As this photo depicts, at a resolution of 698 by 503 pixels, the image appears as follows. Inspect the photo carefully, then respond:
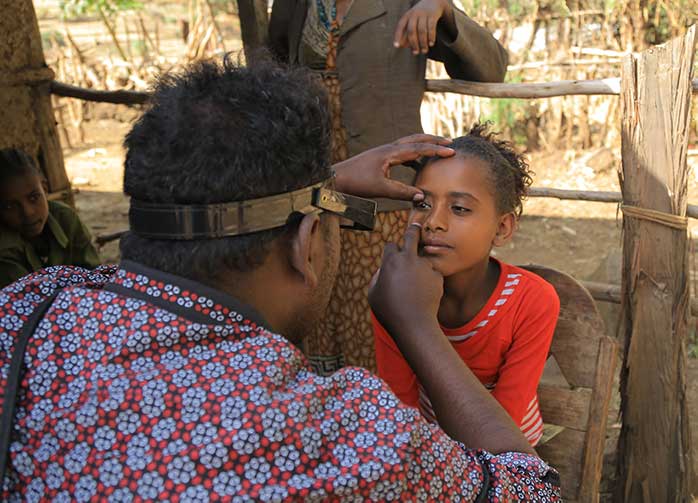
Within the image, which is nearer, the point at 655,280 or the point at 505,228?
the point at 505,228

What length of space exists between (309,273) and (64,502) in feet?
1.70

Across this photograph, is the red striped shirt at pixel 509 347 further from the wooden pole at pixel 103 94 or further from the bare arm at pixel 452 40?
the wooden pole at pixel 103 94

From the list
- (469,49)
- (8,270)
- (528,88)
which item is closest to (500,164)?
(469,49)

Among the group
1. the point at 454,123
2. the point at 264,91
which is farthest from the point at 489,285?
the point at 454,123

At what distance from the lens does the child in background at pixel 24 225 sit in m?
3.43

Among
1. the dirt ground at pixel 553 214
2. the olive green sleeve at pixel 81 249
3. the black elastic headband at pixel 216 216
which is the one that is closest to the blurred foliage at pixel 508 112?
the dirt ground at pixel 553 214

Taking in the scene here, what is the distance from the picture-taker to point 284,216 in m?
1.20

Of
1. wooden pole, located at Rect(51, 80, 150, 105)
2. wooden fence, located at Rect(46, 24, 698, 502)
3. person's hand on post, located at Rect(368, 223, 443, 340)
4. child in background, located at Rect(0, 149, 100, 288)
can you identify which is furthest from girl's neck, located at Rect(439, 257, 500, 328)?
wooden pole, located at Rect(51, 80, 150, 105)

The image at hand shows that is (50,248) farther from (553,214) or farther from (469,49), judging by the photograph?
(553,214)

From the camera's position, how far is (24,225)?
11.5ft

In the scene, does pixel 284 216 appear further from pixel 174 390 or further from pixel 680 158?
pixel 680 158

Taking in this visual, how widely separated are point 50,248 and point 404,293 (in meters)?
2.75

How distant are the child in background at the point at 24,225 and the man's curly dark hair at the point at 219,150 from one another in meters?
2.50

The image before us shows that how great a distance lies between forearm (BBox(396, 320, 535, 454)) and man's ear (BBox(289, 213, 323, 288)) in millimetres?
306
